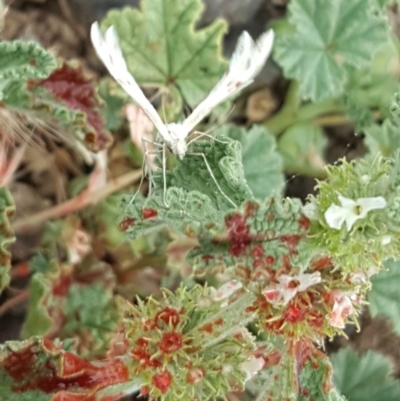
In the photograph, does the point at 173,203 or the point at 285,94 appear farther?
the point at 285,94

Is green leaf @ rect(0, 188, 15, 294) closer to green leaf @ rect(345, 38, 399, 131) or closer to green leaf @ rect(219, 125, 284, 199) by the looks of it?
green leaf @ rect(219, 125, 284, 199)

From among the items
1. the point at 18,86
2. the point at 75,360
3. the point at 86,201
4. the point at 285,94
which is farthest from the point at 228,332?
the point at 285,94

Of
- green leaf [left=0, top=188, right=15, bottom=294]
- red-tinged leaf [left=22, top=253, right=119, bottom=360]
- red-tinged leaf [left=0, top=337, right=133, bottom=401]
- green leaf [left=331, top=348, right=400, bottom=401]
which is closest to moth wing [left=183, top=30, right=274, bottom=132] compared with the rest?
green leaf [left=0, top=188, right=15, bottom=294]

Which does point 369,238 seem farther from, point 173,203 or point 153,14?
point 153,14

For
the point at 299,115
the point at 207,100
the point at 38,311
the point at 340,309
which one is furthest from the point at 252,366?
the point at 299,115

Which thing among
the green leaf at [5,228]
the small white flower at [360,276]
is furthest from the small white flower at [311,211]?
the green leaf at [5,228]

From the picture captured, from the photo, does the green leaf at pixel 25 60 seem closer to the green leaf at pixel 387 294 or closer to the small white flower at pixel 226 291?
the small white flower at pixel 226 291
